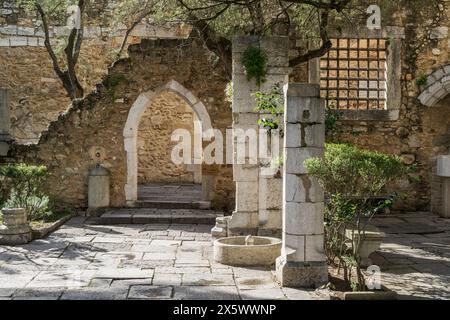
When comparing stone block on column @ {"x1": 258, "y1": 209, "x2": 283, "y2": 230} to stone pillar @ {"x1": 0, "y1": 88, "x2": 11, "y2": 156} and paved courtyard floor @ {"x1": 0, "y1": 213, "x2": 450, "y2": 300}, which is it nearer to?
paved courtyard floor @ {"x1": 0, "y1": 213, "x2": 450, "y2": 300}

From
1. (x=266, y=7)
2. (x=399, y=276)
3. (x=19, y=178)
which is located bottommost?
(x=399, y=276)

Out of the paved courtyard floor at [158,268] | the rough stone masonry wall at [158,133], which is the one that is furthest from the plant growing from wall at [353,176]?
the rough stone masonry wall at [158,133]

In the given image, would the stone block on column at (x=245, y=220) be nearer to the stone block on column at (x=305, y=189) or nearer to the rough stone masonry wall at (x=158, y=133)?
the stone block on column at (x=305, y=189)

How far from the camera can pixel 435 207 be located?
11.4 metres

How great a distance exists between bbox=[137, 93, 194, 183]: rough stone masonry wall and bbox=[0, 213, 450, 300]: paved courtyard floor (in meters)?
5.39

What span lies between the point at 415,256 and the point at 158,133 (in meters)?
8.62

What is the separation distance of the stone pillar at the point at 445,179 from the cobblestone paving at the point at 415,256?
0.85 ft

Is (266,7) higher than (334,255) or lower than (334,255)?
higher

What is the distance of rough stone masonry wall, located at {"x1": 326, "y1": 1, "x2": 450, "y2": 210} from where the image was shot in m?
11.4

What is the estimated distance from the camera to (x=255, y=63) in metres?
7.50
